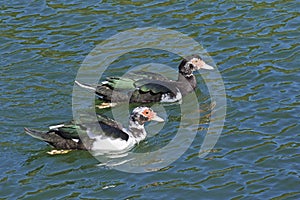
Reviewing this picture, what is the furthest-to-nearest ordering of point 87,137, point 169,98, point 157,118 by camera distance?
point 169,98, point 157,118, point 87,137

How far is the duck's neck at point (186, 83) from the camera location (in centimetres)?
1723

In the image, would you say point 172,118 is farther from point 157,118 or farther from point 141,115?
point 141,115

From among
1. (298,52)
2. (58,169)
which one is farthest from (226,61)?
(58,169)

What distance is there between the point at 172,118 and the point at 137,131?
3.80 ft

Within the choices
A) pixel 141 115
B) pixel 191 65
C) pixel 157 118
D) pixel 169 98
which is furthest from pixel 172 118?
pixel 191 65

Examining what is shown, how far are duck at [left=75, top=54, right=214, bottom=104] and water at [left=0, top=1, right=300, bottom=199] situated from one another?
2.50ft

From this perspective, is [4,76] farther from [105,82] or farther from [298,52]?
[298,52]

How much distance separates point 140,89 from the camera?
54.7 feet

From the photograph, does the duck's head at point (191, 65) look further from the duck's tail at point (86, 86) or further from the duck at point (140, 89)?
the duck's tail at point (86, 86)

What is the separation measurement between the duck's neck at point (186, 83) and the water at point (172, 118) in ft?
2.25

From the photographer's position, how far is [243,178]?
13.3m

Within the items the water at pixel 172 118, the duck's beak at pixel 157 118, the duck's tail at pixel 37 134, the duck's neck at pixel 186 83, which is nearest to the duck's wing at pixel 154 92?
the duck's neck at pixel 186 83

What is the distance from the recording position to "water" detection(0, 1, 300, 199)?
13266 millimetres

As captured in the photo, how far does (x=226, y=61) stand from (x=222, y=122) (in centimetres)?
281
